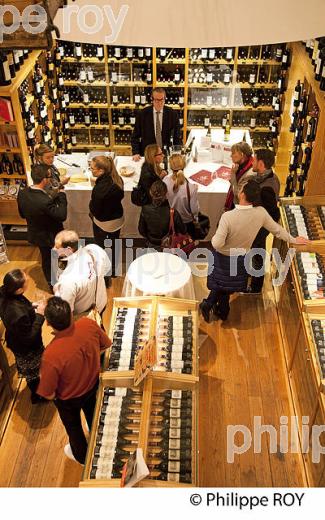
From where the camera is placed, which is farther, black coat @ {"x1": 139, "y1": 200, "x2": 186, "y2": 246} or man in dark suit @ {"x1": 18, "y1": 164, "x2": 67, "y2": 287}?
man in dark suit @ {"x1": 18, "y1": 164, "x2": 67, "y2": 287}

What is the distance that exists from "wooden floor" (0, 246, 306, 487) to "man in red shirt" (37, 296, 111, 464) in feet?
2.39

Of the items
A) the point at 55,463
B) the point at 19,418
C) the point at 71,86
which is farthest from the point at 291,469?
the point at 71,86

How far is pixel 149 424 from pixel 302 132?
4.79 meters

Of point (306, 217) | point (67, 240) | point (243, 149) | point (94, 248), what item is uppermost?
point (243, 149)

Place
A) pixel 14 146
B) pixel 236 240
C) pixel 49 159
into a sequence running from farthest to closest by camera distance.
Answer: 1. pixel 14 146
2. pixel 49 159
3. pixel 236 240

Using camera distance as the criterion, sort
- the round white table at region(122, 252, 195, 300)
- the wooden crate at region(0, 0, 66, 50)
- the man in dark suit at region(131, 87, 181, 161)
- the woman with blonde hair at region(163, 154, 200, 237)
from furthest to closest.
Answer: the man in dark suit at region(131, 87, 181, 161) < the woman with blonde hair at region(163, 154, 200, 237) < the round white table at region(122, 252, 195, 300) < the wooden crate at region(0, 0, 66, 50)

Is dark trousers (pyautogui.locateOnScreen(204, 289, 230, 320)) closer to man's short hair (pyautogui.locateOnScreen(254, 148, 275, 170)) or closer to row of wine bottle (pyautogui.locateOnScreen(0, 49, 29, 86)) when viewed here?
man's short hair (pyautogui.locateOnScreen(254, 148, 275, 170))

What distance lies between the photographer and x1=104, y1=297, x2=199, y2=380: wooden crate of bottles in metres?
3.55

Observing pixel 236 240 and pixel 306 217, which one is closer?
pixel 236 240

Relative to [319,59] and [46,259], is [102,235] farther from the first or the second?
[319,59]

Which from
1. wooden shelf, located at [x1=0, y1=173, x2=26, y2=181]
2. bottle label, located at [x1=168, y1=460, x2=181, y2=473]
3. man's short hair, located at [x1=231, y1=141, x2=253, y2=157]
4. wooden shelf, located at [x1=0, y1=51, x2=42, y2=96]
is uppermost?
wooden shelf, located at [x1=0, y1=51, x2=42, y2=96]

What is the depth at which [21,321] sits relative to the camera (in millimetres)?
3656

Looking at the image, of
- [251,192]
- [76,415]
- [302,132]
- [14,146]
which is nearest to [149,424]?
[76,415]

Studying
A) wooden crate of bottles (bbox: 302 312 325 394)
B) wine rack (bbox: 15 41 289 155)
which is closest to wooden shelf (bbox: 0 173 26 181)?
wine rack (bbox: 15 41 289 155)
